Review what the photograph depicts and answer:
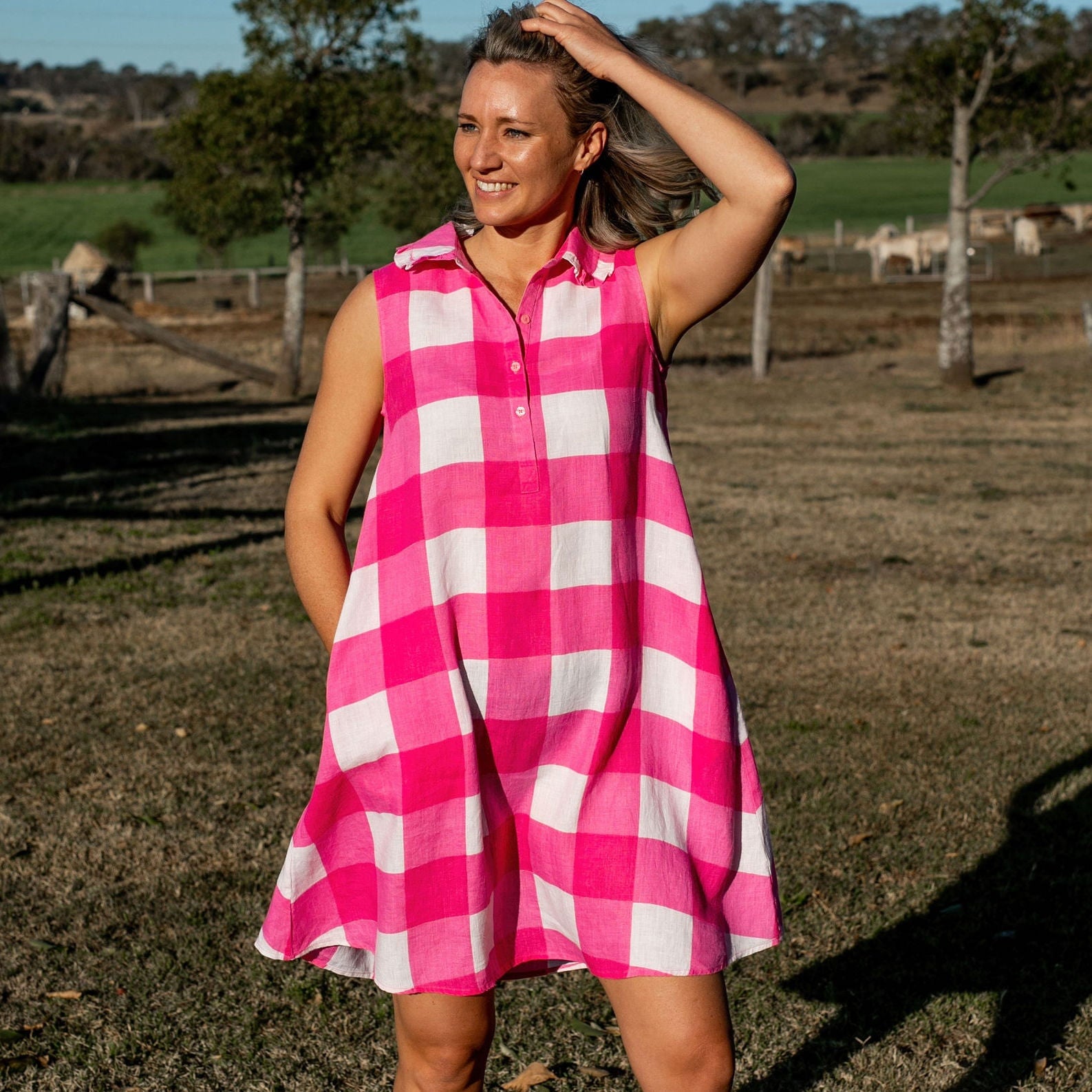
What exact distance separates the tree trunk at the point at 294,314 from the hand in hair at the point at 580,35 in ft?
59.5

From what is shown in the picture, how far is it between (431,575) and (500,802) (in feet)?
1.24

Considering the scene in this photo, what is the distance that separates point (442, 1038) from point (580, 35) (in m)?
1.57

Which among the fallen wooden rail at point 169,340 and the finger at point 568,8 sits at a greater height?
the finger at point 568,8

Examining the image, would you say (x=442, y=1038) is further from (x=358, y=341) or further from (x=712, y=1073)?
(x=358, y=341)

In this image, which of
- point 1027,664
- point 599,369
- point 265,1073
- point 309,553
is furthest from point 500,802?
point 1027,664

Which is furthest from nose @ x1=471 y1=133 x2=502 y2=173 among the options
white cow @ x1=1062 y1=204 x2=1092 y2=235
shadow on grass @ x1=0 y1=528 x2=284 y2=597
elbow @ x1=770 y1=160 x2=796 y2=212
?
white cow @ x1=1062 y1=204 x2=1092 y2=235

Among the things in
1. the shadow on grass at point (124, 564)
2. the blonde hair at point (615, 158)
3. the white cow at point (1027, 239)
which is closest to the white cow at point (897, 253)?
the white cow at point (1027, 239)

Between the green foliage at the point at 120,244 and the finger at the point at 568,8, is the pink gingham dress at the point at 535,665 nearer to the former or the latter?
the finger at the point at 568,8

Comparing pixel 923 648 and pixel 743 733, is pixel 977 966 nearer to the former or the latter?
pixel 743 733

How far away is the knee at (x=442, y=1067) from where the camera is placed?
2238mm

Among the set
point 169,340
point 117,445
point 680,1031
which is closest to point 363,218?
point 169,340

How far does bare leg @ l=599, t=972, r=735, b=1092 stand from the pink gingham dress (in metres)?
0.04

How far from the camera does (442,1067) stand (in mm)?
2252

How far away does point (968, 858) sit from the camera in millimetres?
Answer: 4527
